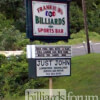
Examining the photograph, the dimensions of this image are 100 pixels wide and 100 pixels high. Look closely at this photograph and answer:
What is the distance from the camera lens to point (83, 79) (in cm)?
1330

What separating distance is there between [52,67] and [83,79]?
3.00 m

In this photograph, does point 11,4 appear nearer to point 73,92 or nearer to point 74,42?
point 74,42

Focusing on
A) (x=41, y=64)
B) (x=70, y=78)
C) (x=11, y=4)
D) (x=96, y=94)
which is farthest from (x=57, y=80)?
(x=11, y=4)

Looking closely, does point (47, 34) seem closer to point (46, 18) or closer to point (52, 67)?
point (46, 18)

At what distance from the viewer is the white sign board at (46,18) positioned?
34.0ft

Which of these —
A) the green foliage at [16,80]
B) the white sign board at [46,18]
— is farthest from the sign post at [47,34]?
the green foliage at [16,80]

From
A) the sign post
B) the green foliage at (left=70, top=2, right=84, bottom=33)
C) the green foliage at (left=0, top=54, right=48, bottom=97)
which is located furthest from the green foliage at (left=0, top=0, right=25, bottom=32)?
the sign post

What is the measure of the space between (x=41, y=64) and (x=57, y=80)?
3454 millimetres

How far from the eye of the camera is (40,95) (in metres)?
11.3

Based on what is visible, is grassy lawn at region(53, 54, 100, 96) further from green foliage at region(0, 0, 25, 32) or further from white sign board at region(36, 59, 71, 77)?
green foliage at region(0, 0, 25, 32)

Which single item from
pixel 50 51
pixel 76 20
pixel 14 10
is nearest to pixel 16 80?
pixel 50 51

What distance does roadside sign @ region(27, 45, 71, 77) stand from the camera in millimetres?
10367

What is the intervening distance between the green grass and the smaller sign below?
1.64 m

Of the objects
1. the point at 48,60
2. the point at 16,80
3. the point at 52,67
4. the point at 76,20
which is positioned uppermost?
the point at 76,20
